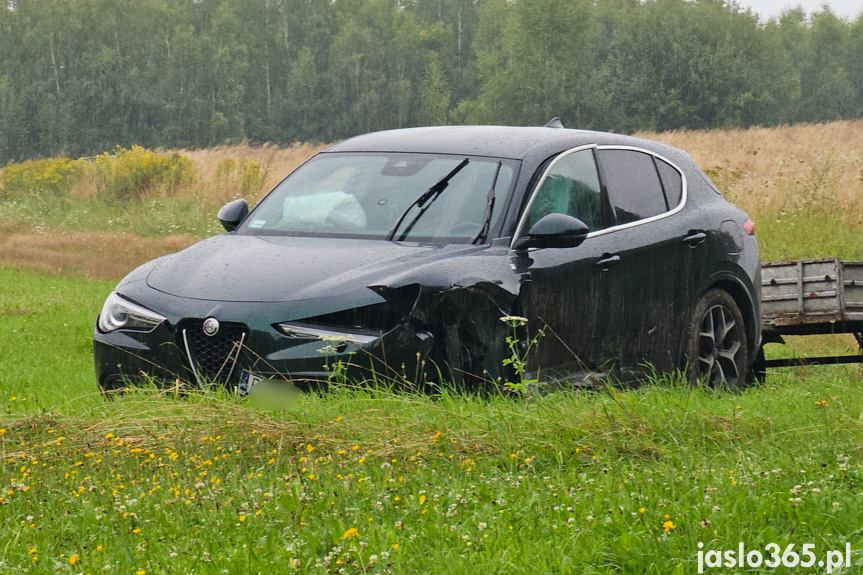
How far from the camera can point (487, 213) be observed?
5.91m

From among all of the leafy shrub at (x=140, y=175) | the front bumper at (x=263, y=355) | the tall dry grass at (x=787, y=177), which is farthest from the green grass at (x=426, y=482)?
the leafy shrub at (x=140, y=175)

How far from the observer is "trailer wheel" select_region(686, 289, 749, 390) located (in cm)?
678

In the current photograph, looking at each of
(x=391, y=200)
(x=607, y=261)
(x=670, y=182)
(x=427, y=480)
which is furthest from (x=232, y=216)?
(x=427, y=480)

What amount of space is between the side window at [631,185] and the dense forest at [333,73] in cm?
6790

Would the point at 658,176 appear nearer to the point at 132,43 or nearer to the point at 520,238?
the point at 520,238

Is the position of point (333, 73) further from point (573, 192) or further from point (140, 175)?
point (573, 192)

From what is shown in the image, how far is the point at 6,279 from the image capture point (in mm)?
16922

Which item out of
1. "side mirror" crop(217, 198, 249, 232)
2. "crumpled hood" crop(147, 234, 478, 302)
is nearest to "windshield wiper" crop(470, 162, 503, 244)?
"crumpled hood" crop(147, 234, 478, 302)

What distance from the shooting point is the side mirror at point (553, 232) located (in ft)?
18.6

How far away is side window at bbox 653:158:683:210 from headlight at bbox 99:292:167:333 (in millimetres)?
3396

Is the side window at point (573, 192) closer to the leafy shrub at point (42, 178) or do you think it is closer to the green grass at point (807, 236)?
the green grass at point (807, 236)

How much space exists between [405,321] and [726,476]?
1.75m

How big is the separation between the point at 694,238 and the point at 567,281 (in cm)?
137

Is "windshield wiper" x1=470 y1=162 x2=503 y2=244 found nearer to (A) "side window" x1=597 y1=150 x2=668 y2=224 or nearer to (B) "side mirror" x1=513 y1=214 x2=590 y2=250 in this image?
(B) "side mirror" x1=513 y1=214 x2=590 y2=250
